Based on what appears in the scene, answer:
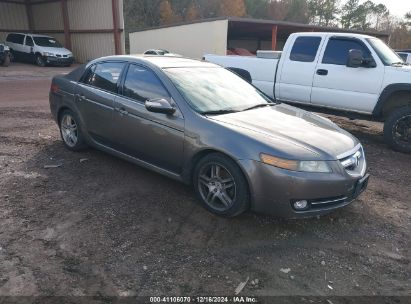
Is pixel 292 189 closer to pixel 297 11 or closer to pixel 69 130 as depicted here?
pixel 69 130

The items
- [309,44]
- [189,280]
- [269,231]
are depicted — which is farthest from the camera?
[309,44]

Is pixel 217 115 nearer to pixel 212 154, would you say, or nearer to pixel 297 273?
pixel 212 154

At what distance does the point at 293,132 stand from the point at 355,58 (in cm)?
372

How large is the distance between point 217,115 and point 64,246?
2020 millimetres

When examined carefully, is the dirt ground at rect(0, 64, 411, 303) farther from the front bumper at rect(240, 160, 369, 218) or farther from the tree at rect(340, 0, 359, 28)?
the tree at rect(340, 0, 359, 28)

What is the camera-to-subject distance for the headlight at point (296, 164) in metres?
3.58

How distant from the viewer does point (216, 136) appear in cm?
391

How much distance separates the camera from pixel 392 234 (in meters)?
3.96

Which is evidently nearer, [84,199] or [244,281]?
[244,281]

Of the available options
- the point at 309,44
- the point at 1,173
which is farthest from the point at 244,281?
the point at 309,44

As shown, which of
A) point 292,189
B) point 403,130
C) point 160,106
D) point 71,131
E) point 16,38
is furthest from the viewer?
point 16,38

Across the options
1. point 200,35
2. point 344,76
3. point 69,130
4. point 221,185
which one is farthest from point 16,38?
point 221,185

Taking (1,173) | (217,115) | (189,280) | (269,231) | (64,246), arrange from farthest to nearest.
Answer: (1,173)
(217,115)
(269,231)
(64,246)
(189,280)

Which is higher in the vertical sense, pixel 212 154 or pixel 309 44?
pixel 309 44
